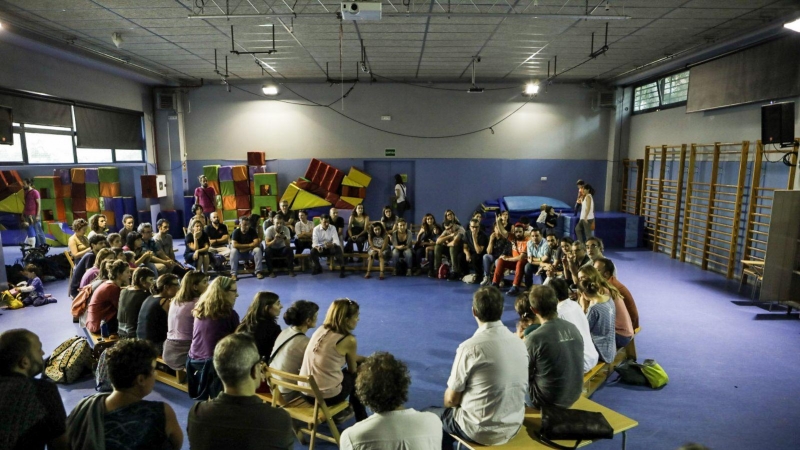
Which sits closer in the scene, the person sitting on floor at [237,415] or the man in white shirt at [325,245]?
the person sitting on floor at [237,415]

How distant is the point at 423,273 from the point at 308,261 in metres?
2.04

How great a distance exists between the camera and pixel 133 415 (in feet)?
5.85

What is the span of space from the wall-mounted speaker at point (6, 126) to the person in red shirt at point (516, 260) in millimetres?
7428

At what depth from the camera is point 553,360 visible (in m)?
2.62

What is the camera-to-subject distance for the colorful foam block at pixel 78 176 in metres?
9.98

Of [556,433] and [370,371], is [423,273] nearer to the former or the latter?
[556,433]

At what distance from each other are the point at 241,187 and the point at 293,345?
28.6ft

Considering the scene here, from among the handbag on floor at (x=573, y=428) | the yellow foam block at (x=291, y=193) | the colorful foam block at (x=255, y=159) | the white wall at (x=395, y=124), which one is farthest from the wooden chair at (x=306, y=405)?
the white wall at (x=395, y=124)

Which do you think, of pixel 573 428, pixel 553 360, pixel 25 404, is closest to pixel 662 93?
pixel 553 360

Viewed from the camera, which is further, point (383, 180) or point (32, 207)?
point (383, 180)

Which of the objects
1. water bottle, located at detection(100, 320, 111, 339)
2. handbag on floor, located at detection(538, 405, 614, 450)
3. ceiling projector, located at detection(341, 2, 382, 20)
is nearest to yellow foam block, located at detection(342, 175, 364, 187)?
ceiling projector, located at detection(341, 2, 382, 20)

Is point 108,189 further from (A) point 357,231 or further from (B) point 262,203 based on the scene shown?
(A) point 357,231

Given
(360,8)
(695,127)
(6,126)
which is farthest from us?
(695,127)

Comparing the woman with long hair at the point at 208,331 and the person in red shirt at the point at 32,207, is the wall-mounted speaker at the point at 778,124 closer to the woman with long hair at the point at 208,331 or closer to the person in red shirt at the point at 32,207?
the woman with long hair at the point at 208,331
